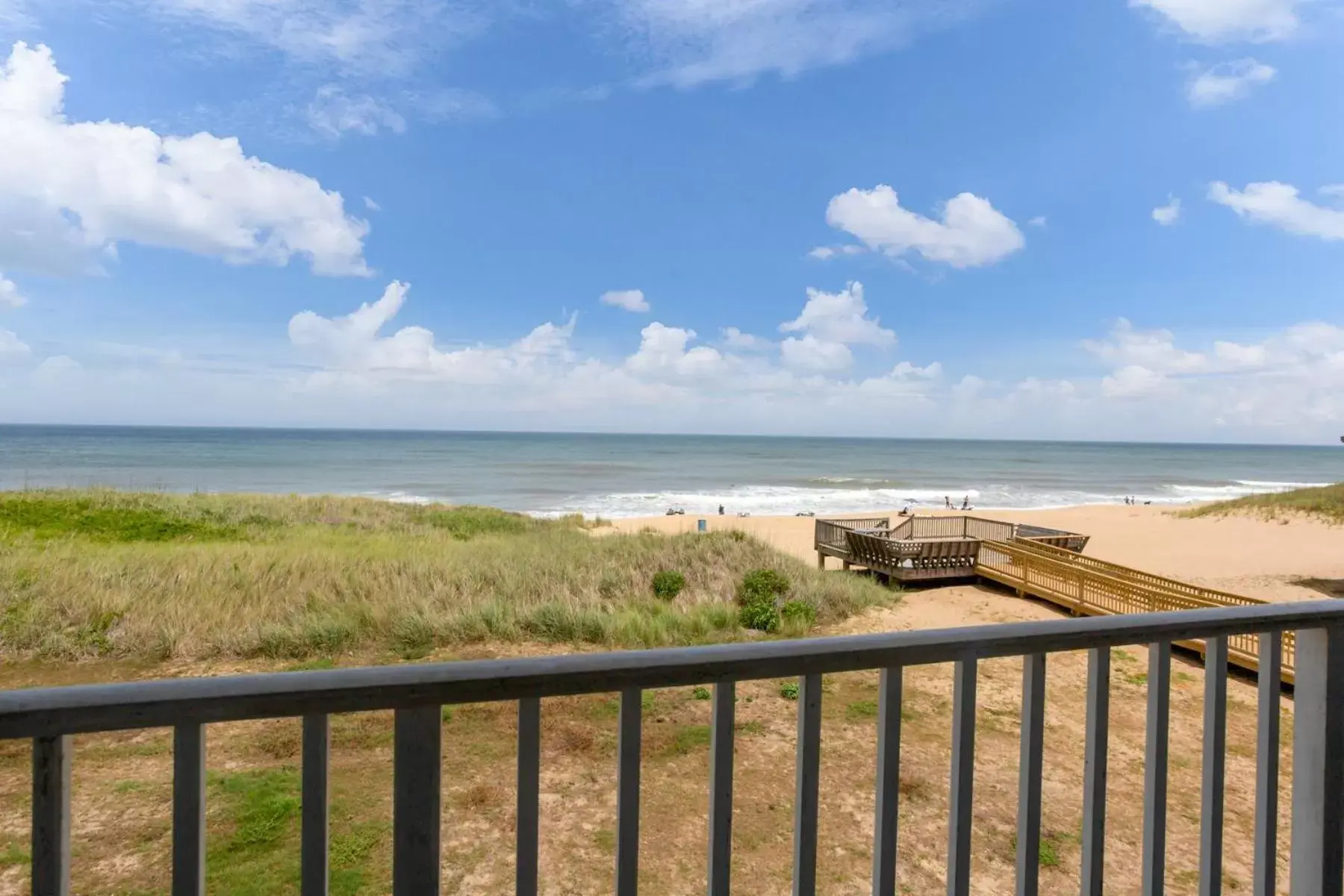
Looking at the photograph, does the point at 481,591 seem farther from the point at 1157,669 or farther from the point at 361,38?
the point at 1157,669

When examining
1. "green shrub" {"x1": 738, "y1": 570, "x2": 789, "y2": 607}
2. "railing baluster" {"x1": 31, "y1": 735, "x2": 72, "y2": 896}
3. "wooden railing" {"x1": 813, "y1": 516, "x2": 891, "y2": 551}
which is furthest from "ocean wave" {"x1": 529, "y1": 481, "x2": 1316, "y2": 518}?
"railing baluster" {"x1": 31, "y1": 735, "x2": 72, "y2": 896}

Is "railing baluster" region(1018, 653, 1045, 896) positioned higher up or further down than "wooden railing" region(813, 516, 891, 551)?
higher up

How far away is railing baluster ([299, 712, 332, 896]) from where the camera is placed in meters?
1.08

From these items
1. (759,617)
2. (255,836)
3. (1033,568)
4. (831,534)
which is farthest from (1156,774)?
(831,534)

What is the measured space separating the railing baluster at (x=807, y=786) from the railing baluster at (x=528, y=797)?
1.57 ft

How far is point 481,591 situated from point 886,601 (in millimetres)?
5920

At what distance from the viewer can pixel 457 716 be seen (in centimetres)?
515

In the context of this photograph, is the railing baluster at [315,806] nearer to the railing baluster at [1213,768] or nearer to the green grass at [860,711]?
the railing baluster at [1213,768]

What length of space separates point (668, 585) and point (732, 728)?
8604 mm

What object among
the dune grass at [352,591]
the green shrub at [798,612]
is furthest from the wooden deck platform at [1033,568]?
the green shrub at [798,612]

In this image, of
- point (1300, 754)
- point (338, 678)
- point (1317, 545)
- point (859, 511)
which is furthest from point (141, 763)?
point (859, 511)

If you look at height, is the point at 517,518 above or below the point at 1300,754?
below

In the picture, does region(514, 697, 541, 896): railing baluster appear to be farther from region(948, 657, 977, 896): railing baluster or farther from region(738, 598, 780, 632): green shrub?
region(738, 598, 780, 632): green shrub

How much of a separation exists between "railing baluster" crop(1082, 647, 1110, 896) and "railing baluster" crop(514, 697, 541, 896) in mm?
1142
